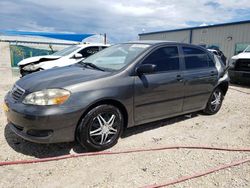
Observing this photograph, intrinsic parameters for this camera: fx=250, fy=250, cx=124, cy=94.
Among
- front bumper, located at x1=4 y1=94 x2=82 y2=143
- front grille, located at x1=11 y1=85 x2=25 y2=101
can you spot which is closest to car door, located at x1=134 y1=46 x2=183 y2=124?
front bumper, located at x1=4 y1=94 x2=82 y2=143

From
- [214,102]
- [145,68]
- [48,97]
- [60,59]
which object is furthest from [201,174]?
[60,59]

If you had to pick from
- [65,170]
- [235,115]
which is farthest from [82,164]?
[235,115]

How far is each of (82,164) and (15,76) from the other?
29.3ft

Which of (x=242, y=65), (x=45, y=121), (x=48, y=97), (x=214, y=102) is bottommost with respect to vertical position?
(x=214, y=102)

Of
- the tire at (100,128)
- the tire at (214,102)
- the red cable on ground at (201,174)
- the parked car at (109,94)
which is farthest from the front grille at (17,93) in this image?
the tire at (214,102)

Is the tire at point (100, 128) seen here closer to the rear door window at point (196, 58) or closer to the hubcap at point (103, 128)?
the hubcap at point (103, 128)

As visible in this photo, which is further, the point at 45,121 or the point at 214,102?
the point at 214,102

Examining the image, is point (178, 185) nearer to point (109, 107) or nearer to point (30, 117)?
point (109, 107)

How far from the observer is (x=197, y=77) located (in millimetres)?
4953

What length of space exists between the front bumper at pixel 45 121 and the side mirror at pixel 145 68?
3.85 ft

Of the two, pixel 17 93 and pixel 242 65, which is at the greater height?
pixel 17 93

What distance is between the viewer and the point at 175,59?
4629mm

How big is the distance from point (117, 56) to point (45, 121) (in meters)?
1.85

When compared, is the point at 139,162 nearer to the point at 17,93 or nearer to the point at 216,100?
the point at 17,93
